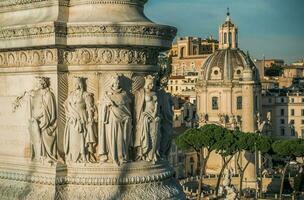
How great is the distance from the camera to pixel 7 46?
6.52 m

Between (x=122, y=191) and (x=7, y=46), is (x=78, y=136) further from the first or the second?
(x=7, y=46)

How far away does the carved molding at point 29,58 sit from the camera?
6230 mm

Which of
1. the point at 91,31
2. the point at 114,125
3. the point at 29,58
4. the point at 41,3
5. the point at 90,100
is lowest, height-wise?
the point at 114,125

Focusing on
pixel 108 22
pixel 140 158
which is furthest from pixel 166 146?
pixel 108 22

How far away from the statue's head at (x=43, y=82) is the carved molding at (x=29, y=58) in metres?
0.16

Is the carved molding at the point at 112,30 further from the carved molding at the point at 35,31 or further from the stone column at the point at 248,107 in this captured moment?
the stone column at the point at 248,107

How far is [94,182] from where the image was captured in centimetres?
608

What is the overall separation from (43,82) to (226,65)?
50566 mm

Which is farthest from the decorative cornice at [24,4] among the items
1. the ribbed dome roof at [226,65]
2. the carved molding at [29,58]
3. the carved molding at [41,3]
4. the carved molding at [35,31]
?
the ribbed dome roof at [226,65]

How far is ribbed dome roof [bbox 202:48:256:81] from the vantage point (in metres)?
55.4

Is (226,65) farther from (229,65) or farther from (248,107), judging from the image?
(248,107)

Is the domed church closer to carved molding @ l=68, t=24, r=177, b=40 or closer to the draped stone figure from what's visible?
the draped stone figure

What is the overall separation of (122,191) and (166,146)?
766 mm

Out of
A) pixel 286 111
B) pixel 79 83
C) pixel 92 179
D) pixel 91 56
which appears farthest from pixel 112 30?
pixel 286 111
